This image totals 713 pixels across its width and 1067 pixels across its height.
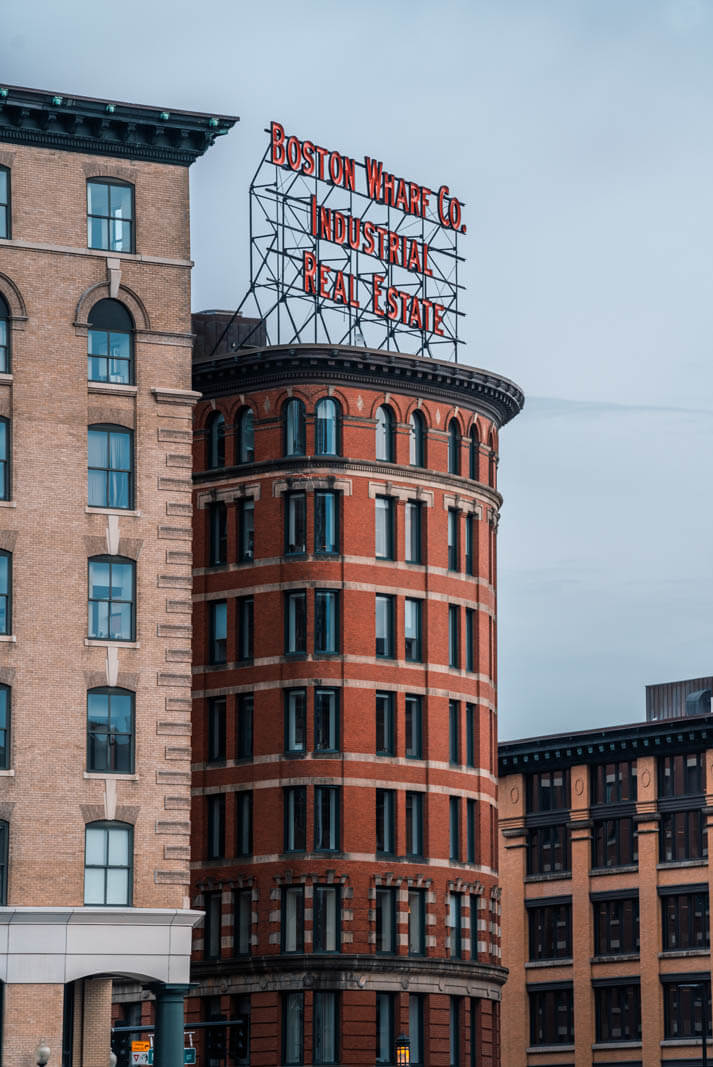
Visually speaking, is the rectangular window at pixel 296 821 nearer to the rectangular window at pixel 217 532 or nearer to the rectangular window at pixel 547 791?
the rectangular window at pixel 217 532

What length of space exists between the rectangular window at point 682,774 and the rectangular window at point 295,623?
2989 cm

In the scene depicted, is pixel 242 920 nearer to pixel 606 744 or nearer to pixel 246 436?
pixel 246 436

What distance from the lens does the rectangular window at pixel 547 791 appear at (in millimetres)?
119750

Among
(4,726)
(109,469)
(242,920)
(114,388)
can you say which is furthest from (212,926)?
(114,388)

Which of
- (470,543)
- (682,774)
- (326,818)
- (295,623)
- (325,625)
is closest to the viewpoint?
(326,818)

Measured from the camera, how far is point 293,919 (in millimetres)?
91562

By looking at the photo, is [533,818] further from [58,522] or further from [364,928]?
[58,522]

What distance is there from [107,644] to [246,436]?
2635 cm

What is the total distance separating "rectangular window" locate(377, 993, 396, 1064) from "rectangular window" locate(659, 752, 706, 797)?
92.7 feet

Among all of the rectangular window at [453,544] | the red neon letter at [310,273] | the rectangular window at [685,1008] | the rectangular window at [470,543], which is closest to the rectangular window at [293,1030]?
the rectangular window at [453,544]

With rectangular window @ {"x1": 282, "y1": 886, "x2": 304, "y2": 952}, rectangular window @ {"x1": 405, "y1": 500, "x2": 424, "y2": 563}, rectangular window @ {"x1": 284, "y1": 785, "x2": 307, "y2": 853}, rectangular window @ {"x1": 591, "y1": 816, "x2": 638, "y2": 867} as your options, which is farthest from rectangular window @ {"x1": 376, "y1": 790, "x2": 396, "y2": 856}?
rectangular window @ {"x1": 591, "y1": 816, "x2": 638, "y2": 867}

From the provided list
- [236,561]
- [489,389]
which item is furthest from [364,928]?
[489,389]

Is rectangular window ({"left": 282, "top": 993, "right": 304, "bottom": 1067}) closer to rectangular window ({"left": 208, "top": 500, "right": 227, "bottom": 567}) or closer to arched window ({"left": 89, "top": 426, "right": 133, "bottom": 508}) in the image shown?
rectangular window ({"left": 208, "top": 500, "right": 227, "bottom": 567})

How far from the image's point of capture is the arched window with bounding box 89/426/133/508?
7200 centimetres
